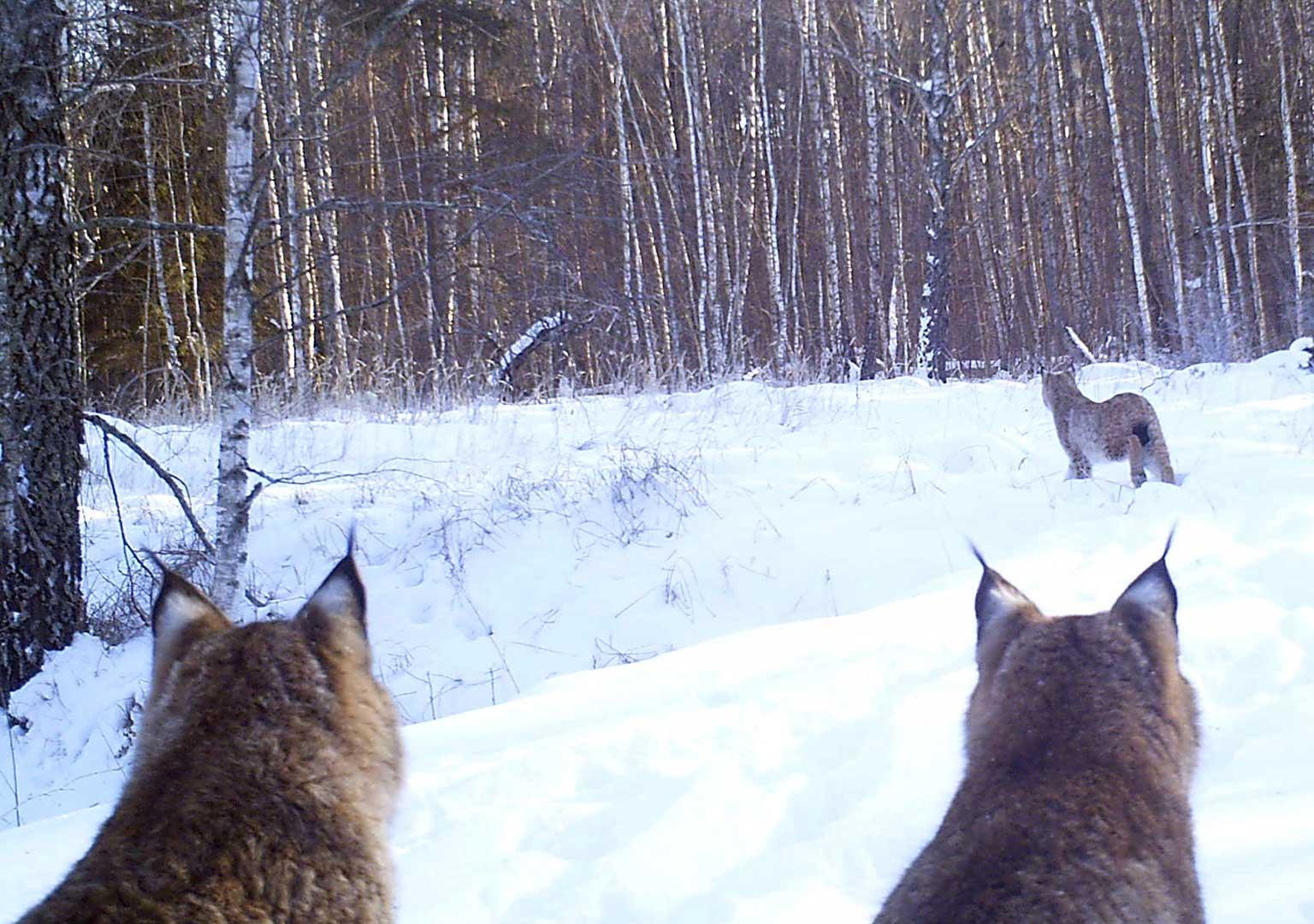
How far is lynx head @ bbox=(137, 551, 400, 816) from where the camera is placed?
1.82 meters

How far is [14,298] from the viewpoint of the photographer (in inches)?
247

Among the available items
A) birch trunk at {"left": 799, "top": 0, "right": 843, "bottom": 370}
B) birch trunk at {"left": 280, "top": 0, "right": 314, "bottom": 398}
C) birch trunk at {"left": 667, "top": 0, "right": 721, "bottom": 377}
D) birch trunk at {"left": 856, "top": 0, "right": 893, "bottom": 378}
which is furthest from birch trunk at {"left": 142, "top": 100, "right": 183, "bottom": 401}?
birch trunk at {"left": 856, "top": 0, "right": 893, "bottom": 378}

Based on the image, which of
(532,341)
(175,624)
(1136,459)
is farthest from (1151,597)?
(532,341)

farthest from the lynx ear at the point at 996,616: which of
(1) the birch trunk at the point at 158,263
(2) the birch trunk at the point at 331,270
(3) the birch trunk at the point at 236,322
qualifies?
(1) the birch trunk at the point at 158,263

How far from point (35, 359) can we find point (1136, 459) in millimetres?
7164

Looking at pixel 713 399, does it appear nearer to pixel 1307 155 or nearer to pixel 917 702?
pixel 917 702

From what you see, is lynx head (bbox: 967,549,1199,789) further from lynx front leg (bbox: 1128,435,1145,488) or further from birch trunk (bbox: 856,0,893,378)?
birch trunk (bbox: 856,0,893,378)

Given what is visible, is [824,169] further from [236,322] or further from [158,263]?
[236,322]

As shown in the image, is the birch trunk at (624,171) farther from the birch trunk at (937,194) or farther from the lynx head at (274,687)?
the lynx head at (274,687)

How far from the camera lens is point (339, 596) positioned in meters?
1.96

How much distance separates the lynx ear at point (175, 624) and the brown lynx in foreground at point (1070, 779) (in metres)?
1.34

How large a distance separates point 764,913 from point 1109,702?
146 centimetres

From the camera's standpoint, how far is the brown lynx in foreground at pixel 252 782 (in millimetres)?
1554

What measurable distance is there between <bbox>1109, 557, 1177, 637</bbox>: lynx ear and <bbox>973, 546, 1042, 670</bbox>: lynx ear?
18cm
